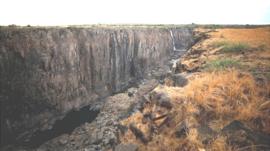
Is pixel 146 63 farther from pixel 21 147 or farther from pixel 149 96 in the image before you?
pixel 149 96

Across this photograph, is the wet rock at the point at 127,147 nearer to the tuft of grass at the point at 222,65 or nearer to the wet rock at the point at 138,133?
the wet rock at the point at 138,133

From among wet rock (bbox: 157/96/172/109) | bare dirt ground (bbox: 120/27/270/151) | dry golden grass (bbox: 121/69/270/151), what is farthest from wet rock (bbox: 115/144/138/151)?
wet rock (bbox: 157/96/172/109)

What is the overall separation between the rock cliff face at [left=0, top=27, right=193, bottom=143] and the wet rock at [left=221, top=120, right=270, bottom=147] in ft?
50.0

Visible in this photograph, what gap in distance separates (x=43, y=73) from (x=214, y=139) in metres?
16.4

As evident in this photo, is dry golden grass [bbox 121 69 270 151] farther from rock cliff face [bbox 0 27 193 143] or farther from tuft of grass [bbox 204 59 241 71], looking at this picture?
rock cliff face [bbox 0 27 193 143]

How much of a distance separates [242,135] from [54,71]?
1750cm

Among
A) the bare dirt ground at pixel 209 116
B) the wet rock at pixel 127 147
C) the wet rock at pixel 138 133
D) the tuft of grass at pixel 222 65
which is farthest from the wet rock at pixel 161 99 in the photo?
the tuft of grass at pixel 222 65

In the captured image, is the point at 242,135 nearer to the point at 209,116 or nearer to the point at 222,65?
the point at 209,116

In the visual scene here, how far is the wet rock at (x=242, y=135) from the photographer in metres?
5.20

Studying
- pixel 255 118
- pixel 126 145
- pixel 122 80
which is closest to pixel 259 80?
pixel 255 118

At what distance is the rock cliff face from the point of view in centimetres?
1683

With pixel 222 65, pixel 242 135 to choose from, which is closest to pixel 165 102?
pixel 242 135

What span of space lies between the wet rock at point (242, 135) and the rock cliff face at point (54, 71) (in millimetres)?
15252

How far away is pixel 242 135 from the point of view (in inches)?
213
